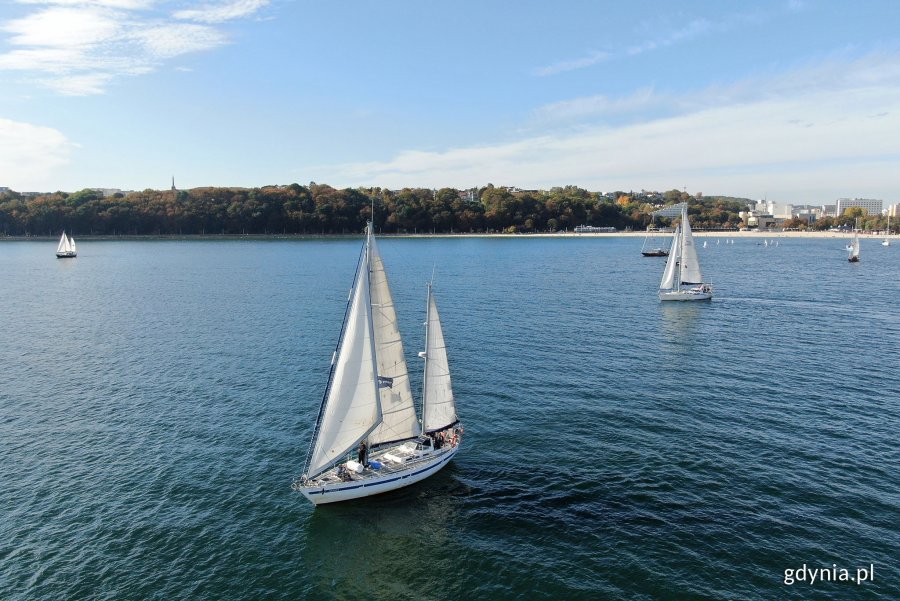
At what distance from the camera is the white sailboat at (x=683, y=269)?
113488 millimetres

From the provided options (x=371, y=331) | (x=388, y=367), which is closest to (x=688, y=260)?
(x=388, y=367)

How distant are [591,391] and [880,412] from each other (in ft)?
80.7

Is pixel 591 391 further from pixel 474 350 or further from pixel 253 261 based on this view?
pixel 253 261

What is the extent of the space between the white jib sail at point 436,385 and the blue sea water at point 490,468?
156 inches

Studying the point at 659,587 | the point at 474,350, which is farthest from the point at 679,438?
the point at 474,350

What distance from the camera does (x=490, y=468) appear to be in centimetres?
4162

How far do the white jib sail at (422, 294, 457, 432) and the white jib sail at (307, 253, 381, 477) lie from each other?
Answer: 498 centimetres

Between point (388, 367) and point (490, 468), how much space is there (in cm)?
1078

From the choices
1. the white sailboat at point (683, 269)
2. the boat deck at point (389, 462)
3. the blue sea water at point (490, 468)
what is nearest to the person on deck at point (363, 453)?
the boat deck at point (389, 462)

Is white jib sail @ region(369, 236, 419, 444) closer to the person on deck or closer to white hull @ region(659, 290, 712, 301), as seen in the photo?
the person on deck

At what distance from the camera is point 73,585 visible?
29500 millimetres

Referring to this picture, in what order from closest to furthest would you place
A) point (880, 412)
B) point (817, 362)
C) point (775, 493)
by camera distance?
point (775, 493) → point (880, 412) → point (817, 362)

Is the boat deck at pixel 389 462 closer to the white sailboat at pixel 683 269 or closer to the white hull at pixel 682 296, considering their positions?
the white hull at pixel 682 296

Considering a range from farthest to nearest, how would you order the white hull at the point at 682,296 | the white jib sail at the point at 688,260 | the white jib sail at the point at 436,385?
the white jib sail at the point at 688,260 < the white hull at the point at 682,296 < the white jib sail at the point at 436,385
